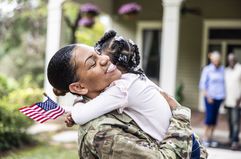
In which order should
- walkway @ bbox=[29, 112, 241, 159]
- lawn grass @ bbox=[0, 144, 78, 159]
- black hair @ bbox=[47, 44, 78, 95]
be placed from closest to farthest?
1. black hair @ bbox=[47, 44, 78, 95]
2. lawn grass @ bbox=[0, 144, 78, 159]
3. walkway @ bbox=[29, 112, 241, 159]

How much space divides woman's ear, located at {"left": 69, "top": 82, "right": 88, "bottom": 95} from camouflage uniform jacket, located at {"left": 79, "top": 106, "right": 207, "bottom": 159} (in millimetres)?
113

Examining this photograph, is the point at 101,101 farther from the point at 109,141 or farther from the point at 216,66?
the point at 216,66

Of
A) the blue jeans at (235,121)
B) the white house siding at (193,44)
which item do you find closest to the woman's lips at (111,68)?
the blue jeans at (235,121)

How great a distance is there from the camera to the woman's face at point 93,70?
130cm

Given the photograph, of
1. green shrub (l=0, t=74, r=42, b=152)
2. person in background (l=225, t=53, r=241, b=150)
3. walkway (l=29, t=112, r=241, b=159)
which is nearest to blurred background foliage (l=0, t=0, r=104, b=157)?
green shrub (l=0, t=74, r=42, b=152)

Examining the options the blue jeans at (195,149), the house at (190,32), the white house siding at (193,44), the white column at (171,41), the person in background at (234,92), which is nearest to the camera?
the blue jeans at (195,149)

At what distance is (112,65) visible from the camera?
1.33 m

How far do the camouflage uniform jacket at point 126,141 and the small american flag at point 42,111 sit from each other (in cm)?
13

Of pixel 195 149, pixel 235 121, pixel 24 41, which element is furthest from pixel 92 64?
pixel 24 41

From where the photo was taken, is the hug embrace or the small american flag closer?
the hug embrace

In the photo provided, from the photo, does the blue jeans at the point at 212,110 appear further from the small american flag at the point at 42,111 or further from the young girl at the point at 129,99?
the small american flag at the point at 42,111

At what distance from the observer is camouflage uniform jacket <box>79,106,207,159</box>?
1.21 metres

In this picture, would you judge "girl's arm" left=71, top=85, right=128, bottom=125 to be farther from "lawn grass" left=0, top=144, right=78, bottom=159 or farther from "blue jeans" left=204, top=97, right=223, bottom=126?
"blue jeans" left=204, top=97, right=223, bottom=126

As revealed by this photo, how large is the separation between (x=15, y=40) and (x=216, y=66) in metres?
11.2
